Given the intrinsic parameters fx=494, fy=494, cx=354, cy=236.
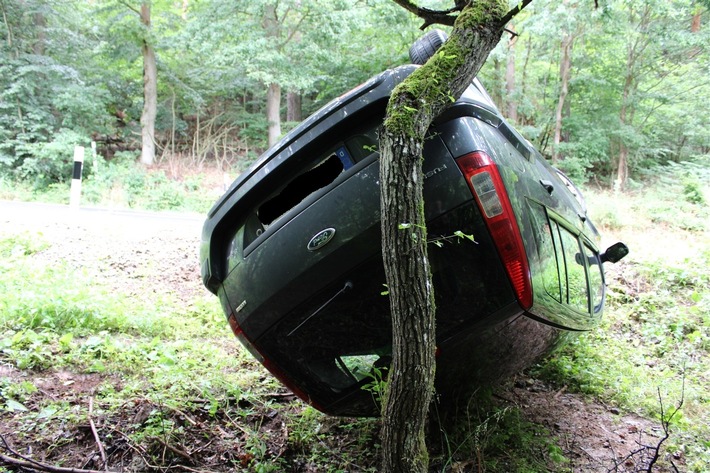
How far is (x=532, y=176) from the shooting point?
2.34 meters

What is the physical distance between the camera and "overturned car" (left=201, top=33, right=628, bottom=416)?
1.94m

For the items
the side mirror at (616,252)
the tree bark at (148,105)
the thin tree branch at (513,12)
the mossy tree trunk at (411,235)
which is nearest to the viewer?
the mossy tree trunk at (411,235)

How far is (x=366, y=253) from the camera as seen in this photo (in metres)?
2.02

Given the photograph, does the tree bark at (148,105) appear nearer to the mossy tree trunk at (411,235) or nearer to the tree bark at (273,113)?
the tree bark at (273,113)

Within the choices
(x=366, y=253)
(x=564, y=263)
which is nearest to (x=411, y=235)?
(x=366, y=253)

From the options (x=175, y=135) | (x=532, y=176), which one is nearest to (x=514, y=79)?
(x=175, y=135)

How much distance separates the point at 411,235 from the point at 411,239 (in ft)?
0.05

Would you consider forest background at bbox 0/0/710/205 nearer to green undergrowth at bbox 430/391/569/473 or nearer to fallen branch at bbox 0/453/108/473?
fallen branch at bbox 0/453/108/473

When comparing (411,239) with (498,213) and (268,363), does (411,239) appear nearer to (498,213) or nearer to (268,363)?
(498,213)

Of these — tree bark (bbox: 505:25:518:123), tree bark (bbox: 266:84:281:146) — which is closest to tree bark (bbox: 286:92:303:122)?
tree bark (bbox: 266:84:281:146)

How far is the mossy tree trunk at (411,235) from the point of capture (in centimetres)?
177

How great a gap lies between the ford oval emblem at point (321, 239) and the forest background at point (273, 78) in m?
11.9

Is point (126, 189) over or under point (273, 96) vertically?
under

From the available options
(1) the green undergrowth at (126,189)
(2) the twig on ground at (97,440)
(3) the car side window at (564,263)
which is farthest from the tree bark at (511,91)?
(2) the twig on ground at (97,440)
